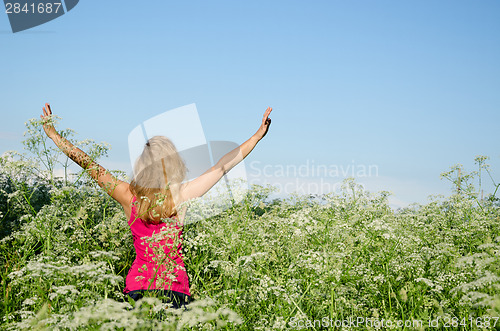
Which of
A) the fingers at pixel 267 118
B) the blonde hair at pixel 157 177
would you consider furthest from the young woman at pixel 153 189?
the fingers at pixel 267 118

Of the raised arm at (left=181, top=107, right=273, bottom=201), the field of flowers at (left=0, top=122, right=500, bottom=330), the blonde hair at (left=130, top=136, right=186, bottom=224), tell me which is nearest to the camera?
the field of flowers at (left=0, top=122, right=500, bottom=330)

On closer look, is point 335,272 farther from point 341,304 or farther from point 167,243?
point 167,243

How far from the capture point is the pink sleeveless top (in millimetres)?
3670

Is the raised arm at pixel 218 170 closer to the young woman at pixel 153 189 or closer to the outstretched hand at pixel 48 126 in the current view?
the young woman at pixel 153 189

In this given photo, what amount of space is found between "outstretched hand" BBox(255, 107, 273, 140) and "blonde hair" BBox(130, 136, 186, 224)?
3.90 feet

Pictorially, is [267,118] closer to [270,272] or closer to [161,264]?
[270,272]

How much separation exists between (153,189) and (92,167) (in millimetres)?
826

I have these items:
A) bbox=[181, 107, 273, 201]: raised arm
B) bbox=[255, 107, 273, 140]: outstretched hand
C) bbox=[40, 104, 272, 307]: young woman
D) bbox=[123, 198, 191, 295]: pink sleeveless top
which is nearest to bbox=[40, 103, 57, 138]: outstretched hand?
bbox=[40, 104, 272, 307]: young woman

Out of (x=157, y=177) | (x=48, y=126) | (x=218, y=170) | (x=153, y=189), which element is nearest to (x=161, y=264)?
(x=153, y=189)

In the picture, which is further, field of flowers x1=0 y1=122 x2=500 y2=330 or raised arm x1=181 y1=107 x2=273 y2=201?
raised arm x1=181 y1=107 x2=273 y2=201

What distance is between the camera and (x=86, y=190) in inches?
189

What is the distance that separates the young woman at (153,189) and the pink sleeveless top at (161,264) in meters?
0.01

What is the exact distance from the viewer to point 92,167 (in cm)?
470

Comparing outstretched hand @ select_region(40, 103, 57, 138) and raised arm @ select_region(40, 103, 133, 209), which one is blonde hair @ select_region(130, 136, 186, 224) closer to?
raised arm @ select_region(40, 103, 133, 209)
